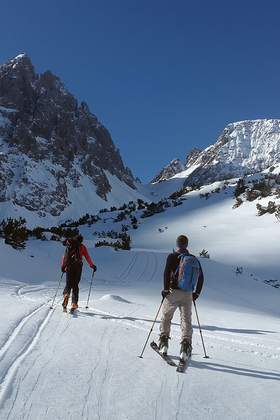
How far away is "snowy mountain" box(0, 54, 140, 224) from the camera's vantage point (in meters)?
57.3

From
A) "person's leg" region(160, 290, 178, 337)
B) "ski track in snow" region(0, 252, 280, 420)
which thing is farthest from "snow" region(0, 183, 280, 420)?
"person's leg" region(160, 290, 178, 337)

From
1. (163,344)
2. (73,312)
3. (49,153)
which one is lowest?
(73,312)

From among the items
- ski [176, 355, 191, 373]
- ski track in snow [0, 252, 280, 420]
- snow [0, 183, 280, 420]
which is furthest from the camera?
ski [176, 355, 191, 373]

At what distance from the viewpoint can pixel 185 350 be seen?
193 inches

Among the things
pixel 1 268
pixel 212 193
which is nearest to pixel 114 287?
pixel 1 268

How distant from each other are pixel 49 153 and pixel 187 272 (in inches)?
2590

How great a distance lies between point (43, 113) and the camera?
257ft

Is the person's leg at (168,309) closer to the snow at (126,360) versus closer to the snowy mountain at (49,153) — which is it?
the snow at (126,360)

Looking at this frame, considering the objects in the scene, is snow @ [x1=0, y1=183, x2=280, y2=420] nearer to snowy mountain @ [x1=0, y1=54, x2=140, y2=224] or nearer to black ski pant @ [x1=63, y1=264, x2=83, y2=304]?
black ski pant @ [x1=63, y1=264, x2=83, y2=304]

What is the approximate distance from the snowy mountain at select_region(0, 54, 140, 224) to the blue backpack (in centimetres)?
4832

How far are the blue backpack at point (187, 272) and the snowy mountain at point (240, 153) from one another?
95.4 meters

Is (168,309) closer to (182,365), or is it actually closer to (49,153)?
(182,365)

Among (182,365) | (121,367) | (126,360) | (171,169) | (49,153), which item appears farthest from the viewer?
(171,169)

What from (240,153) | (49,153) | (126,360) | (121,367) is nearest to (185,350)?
(126,360)
